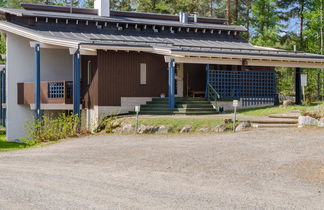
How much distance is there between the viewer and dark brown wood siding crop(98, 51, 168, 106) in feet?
81.4

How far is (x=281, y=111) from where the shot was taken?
23.6 meters

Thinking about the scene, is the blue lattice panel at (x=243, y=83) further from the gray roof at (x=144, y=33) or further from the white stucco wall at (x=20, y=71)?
the white stucco wall at (x=20, y=71)

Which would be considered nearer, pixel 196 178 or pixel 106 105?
pixel 196 178

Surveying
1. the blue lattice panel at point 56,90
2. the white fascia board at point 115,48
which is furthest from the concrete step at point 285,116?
the blue lattice panel at point 56,90

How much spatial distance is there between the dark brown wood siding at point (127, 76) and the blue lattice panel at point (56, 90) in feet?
6.99

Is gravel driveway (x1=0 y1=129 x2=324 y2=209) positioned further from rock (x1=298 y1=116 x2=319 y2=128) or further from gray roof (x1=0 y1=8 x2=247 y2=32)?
gray roof (x1=0 y1=8 x2=247 y2=32)

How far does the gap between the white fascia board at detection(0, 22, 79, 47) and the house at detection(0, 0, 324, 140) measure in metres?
0.05

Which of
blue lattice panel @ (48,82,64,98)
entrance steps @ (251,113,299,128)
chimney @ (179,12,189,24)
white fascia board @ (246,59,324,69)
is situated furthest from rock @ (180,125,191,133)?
chimney @ (179,12,189,24)

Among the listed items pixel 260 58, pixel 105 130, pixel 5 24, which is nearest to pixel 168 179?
pixel 105 130

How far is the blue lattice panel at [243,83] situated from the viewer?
2680 cm

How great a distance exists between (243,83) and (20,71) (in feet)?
36.9

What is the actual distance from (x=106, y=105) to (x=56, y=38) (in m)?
3.69

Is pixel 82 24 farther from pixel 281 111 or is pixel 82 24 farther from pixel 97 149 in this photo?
pixel 97 149

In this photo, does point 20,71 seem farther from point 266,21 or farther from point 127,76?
point 266,21
